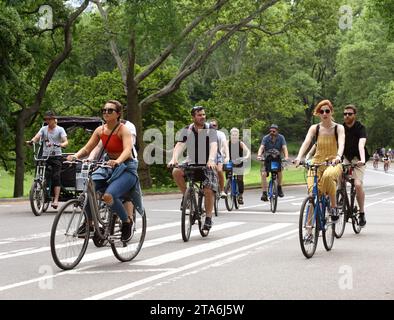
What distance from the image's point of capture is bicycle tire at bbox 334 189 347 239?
11.6 metres

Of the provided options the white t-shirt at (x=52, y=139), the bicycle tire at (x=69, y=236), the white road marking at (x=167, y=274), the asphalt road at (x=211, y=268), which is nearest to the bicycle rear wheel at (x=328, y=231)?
the asphalt road at (x=211, y=268)

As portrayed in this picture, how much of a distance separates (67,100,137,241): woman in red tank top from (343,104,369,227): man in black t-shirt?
13.5 feet

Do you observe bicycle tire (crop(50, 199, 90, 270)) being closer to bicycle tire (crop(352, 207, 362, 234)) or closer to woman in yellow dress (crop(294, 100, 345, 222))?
woman in yellow dress (crop(294, 100, 345, 222))

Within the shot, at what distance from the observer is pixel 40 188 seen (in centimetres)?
1586

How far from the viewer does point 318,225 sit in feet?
32.3

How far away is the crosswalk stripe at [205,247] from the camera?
9375 millimetres

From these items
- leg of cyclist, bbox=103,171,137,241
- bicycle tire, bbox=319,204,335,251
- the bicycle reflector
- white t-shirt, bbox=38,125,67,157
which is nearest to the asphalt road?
bicycle tire, bbox=319,204,335,251

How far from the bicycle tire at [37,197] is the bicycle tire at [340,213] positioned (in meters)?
6.26

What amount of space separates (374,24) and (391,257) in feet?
237

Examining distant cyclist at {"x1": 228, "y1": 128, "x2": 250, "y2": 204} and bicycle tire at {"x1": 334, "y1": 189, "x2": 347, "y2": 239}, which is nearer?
bicycle tire at {"x1": 334, "y1": 189, "x2": 347, "y2": 239}
